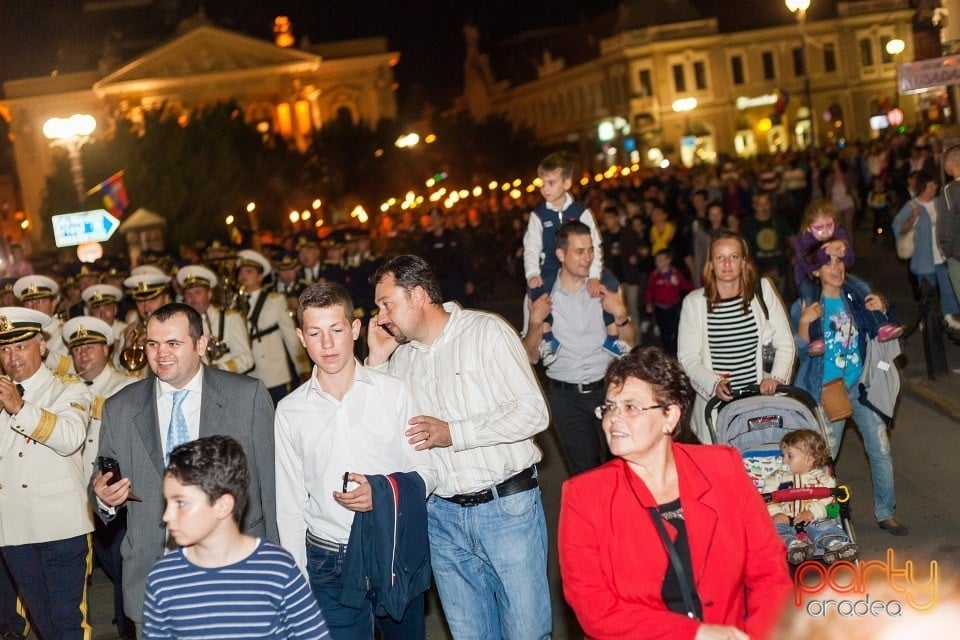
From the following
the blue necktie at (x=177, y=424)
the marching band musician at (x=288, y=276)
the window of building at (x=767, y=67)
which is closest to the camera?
the blue necktie at (x=177, y=424)

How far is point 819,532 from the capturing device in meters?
6.05

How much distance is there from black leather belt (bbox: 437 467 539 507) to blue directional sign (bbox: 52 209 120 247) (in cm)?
1748

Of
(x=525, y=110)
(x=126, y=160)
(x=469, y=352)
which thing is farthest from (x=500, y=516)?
(x=525, y=110)

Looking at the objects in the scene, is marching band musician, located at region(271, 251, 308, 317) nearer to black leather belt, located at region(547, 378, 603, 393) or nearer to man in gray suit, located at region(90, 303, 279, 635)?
black leather belt, located at region(547, 378, 603, 393)

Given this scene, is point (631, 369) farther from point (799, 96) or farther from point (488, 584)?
point (799, 96)

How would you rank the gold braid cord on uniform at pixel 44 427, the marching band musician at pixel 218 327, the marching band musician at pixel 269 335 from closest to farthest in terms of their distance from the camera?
the gold braid cord on uniform at pixel 44 427 → the marching band musician at pixel 218 327 → the marching band musician at pixel 269 335

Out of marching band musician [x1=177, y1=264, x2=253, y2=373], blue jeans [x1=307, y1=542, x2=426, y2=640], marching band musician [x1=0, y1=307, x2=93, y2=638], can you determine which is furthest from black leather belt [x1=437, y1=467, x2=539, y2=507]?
marching band musician [x1=177, y1=264, x2=253, y2=373]

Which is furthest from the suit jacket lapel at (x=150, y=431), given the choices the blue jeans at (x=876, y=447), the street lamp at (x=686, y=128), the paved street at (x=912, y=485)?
the street lamp at (x=686, y=128)

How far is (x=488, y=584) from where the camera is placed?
547 cm

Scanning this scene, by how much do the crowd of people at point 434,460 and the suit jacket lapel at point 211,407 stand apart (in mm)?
21

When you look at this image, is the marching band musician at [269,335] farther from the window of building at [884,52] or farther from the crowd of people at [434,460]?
the window of building at [884,52]

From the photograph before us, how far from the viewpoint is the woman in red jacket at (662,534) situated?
390 cm

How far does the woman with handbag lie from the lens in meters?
7.76

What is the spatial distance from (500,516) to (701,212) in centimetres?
1401
